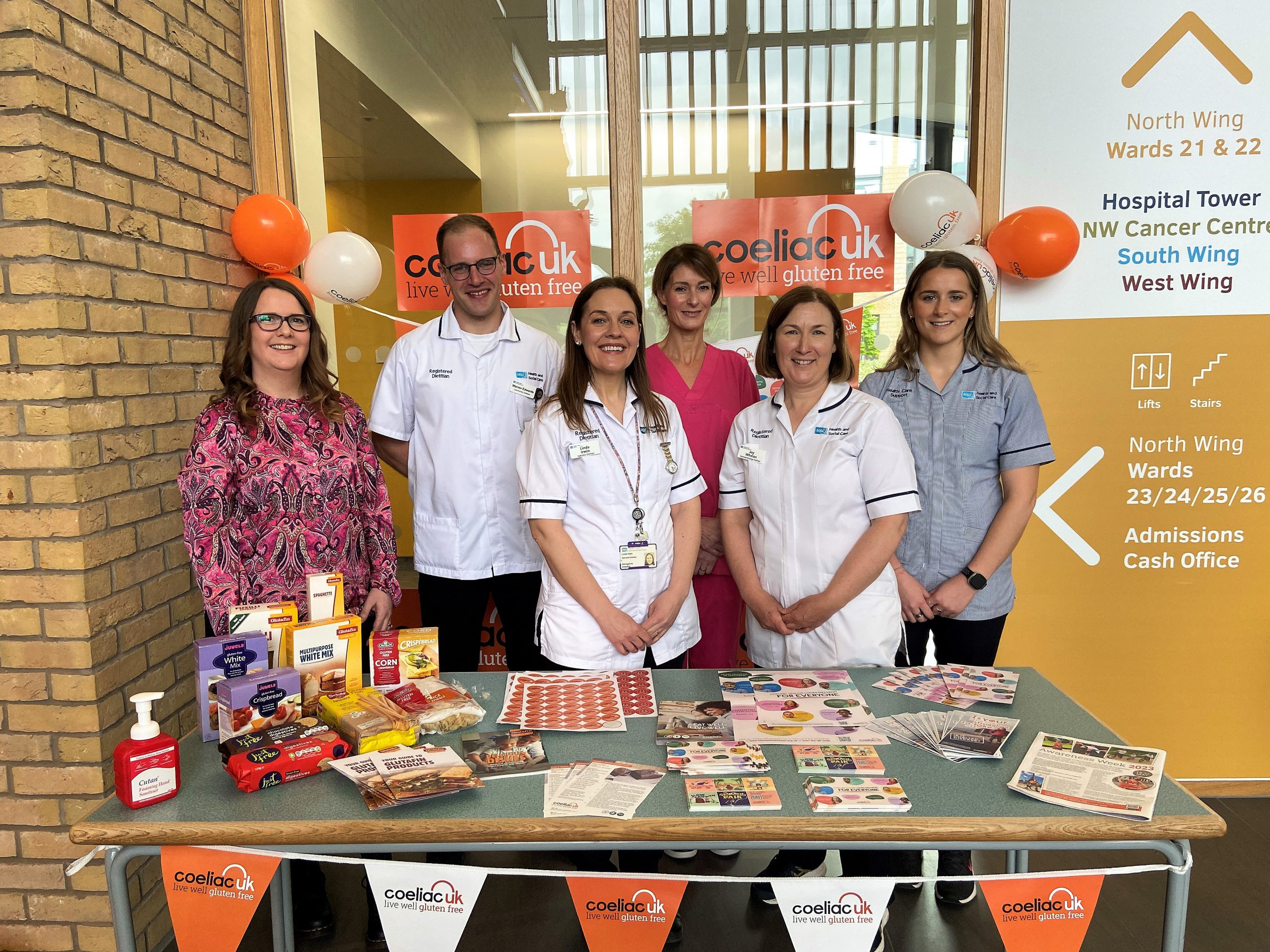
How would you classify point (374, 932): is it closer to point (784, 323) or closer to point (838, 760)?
point (838, 760)

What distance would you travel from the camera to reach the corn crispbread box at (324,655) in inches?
70.1

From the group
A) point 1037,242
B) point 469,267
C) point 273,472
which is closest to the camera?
point 273,472

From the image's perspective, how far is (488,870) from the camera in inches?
59.3

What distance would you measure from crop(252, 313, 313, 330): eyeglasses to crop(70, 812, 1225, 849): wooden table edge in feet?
3.91

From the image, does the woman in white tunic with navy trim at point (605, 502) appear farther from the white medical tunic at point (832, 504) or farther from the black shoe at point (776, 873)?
the black shoe at point (776, 873)

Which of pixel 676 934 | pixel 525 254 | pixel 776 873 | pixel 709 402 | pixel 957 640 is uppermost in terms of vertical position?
pixel 525 254

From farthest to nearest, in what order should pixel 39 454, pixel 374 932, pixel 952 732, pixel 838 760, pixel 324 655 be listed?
1. pixel 374 932
2. pixel 39 454
3. pixel 324 655
4. pixel 952 732
5. pixel 838 760

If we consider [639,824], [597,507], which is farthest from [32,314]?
[639,824]

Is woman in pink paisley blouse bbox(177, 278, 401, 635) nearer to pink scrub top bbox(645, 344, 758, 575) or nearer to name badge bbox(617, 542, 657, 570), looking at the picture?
name badge bbox(617, 542, 657, 570)

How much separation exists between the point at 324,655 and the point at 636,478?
89 cm

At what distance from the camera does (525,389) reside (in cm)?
279

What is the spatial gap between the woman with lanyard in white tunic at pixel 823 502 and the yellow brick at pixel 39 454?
1.77m

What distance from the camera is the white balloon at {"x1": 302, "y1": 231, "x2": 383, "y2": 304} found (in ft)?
10.5

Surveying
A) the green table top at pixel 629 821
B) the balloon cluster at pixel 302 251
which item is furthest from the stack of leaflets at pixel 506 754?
the balloon cluster at pixel 302 251
